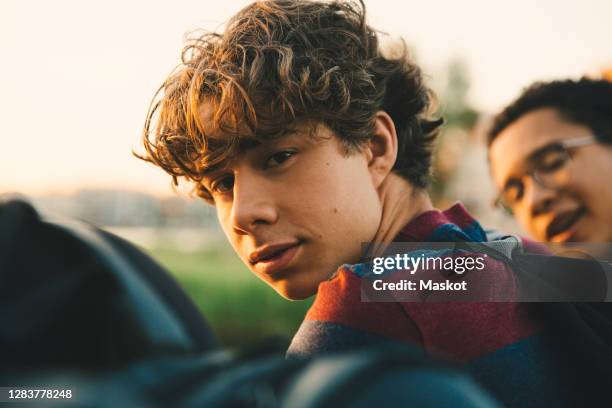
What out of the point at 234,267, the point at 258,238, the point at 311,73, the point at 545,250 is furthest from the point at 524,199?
the point at 234,267

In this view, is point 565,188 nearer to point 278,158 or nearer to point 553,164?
point 553,164

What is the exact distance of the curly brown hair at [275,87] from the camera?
4.51ft

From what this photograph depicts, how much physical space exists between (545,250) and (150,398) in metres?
1.62

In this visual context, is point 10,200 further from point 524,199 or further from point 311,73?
point 524,199

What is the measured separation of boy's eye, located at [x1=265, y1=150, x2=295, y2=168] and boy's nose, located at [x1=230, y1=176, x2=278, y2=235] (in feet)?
0.17

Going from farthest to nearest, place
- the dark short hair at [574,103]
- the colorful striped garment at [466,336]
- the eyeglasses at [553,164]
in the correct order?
the dark short hair at [574,103]
the eyeglasses at [553,164]
the colorful striped garment at [466,336]

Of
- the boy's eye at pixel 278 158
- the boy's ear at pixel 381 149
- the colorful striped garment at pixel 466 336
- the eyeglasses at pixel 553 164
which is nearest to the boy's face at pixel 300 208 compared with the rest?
the boy's eye at pixel 278 158

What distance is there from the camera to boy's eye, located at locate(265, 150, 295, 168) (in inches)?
52.9

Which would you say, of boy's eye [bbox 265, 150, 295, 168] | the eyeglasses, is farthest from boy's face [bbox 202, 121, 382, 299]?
the eyeglasses

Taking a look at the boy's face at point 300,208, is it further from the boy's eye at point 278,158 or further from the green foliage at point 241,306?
the green foliage at point 241,306

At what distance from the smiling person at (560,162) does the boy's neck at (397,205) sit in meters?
0.98

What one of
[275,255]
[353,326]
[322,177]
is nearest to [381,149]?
[322,177]

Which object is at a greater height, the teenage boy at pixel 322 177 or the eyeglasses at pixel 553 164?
the eyeglasses at pixel 553 164

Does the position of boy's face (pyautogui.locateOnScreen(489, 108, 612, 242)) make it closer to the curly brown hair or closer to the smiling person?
the smiling person
